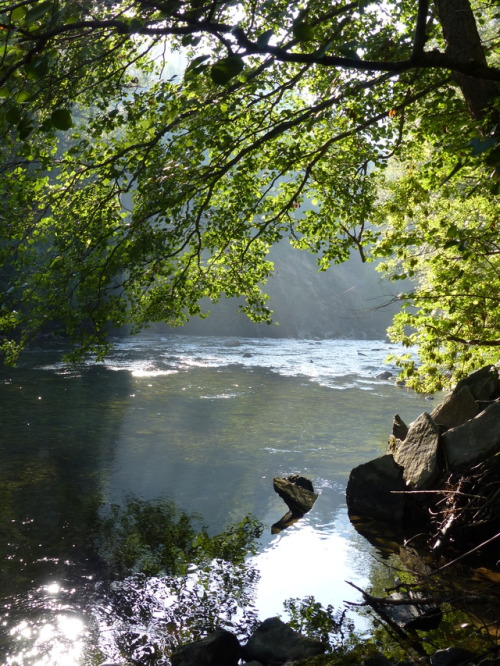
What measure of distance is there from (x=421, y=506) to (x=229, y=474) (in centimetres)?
505

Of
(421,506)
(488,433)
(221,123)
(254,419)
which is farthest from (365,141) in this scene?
(254,419)

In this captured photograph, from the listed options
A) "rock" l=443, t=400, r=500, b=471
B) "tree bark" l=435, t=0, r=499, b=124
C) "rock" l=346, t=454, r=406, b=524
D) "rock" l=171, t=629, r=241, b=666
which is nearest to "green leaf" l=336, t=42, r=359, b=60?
"tree bark" l=435, t=0, r=499, b=124

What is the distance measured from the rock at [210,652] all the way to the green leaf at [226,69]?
19.8 feet

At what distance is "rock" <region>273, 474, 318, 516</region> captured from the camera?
12.3 m

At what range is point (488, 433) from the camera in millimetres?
10500

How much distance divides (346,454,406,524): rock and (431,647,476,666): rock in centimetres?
547

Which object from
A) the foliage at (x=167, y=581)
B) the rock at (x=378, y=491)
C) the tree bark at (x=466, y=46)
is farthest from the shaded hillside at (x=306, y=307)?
the tree bark at (x=466, y=46)

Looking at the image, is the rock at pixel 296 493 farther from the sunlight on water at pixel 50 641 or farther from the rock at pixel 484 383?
the sunlight on water at pixel 50 641

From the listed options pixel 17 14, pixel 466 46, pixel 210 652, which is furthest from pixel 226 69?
pixel 210 652

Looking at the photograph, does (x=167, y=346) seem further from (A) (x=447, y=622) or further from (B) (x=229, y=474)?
(A) (x=447, y=622)

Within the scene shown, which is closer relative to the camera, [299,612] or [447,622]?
[447,622]

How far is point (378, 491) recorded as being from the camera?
12.2m

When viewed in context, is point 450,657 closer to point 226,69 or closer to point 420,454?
point 420,454

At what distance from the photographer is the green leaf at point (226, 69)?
2.56m
